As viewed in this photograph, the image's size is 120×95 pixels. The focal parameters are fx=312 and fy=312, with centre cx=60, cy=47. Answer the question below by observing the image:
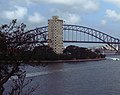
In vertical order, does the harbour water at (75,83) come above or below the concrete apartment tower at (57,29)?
below

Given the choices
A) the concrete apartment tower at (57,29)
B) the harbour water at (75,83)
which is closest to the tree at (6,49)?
the harbour water at (75,83)

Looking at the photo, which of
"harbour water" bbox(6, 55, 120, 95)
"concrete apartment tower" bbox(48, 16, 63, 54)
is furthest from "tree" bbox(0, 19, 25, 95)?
"concrete apartment tower" bbox(48, 16, 63, 54)

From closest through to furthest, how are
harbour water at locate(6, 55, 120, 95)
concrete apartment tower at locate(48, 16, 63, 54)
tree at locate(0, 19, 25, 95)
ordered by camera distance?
tree at locate(0, 19, 25, 95) < harbour water at locate(6, 55, 120, 95) < concrete apartment tower at locate(48, 16, 63, 54)

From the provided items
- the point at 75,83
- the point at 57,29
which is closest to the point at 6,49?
the point at 75,83

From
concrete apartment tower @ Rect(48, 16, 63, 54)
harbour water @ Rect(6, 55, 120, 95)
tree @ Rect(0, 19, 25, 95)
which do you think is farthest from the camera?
concrete apartment tower @ Rect(48, 16, 63, 54)

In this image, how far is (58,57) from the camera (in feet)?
147

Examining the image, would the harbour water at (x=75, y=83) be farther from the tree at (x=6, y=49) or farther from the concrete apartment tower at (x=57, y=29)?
the concrete apartment tower at (x=57, y=29)

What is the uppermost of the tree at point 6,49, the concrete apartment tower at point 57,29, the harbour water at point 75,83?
the concrete apartment tower at point 57,29

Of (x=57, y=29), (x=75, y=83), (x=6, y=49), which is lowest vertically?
(x=75, y=83)

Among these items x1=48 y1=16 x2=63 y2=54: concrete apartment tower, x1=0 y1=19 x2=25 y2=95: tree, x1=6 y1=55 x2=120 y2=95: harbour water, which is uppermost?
x1=48 y1=16 x2=63 y2=54: concrete apartment tower

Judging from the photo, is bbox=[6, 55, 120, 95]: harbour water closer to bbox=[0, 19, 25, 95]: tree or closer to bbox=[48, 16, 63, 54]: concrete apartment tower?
bbox=[0, 19, 25, 95]: tree

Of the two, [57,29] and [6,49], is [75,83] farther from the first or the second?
[57,29]

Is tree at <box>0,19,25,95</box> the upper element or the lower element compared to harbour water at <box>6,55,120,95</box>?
upper

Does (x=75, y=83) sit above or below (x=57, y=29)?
below
